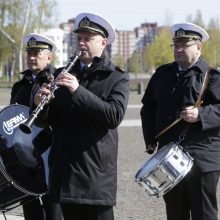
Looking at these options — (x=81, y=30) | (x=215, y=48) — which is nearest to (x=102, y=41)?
(x=81, y=30)

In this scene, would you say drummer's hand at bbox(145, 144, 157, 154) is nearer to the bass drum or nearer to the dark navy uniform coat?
the dark navy uniform coat

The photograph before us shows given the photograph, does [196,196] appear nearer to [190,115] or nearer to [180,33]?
[190,115]

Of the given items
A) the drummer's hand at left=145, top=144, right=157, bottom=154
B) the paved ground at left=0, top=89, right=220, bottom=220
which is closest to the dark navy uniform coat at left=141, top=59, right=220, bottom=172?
the drummer's hand at left=145, top=144, right=157, bottom=154

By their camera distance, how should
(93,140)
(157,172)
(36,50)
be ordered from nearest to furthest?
(93,140) → (157,172) → (36,50)

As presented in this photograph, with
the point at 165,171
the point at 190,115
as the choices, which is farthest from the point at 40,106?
the point at 190,115

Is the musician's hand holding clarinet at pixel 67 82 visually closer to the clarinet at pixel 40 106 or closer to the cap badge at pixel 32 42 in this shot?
the clarinet at pixel 40 106

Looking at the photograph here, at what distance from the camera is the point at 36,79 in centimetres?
522

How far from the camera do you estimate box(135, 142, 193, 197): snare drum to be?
4312 mm

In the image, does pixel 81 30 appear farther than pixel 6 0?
No

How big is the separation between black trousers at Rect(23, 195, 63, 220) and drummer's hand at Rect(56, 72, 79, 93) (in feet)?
5.40

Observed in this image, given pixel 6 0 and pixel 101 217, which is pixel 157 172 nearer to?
pixel 101 217

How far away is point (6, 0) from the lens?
49.1 m

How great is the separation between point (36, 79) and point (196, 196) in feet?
5.49

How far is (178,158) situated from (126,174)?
4635 millimetres
